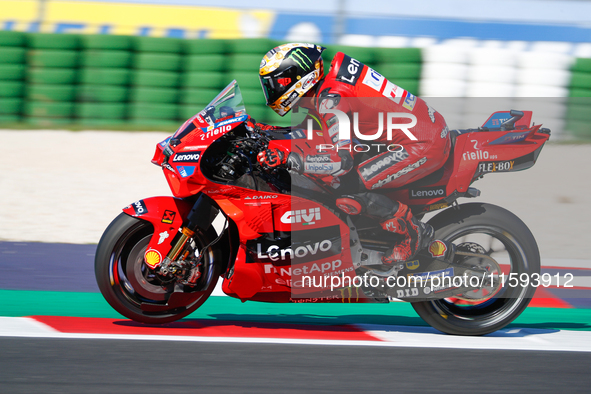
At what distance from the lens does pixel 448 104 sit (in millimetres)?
9828

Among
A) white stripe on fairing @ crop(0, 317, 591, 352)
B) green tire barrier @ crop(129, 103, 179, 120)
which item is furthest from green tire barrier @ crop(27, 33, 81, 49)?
white stripe on fairing @ crop(0, 317, 591, 352)

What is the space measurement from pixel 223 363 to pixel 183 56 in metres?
7.04

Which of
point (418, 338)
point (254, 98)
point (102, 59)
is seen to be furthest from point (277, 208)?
point (102, 59)

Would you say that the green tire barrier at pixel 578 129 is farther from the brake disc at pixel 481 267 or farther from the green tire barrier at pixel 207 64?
the brake disc at pixel 481 267

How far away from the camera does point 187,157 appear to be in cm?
376

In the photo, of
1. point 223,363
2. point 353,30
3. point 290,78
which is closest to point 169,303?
point 223,363

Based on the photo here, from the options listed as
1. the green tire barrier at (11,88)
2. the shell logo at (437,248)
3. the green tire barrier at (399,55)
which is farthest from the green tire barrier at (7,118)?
the shell logo at (437,248)

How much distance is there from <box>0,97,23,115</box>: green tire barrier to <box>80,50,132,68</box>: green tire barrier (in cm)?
106

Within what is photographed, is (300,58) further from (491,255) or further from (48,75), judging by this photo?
(48,75)

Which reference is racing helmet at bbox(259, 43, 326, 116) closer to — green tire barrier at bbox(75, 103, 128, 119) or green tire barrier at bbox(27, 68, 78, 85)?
green tire barrier at bbox(75, 103, 128, 119)

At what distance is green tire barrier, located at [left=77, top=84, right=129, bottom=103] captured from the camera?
956cm

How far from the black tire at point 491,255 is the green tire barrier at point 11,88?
290 inches

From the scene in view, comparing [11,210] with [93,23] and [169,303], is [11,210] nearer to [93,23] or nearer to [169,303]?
[169,303]

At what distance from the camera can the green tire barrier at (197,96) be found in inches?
379
